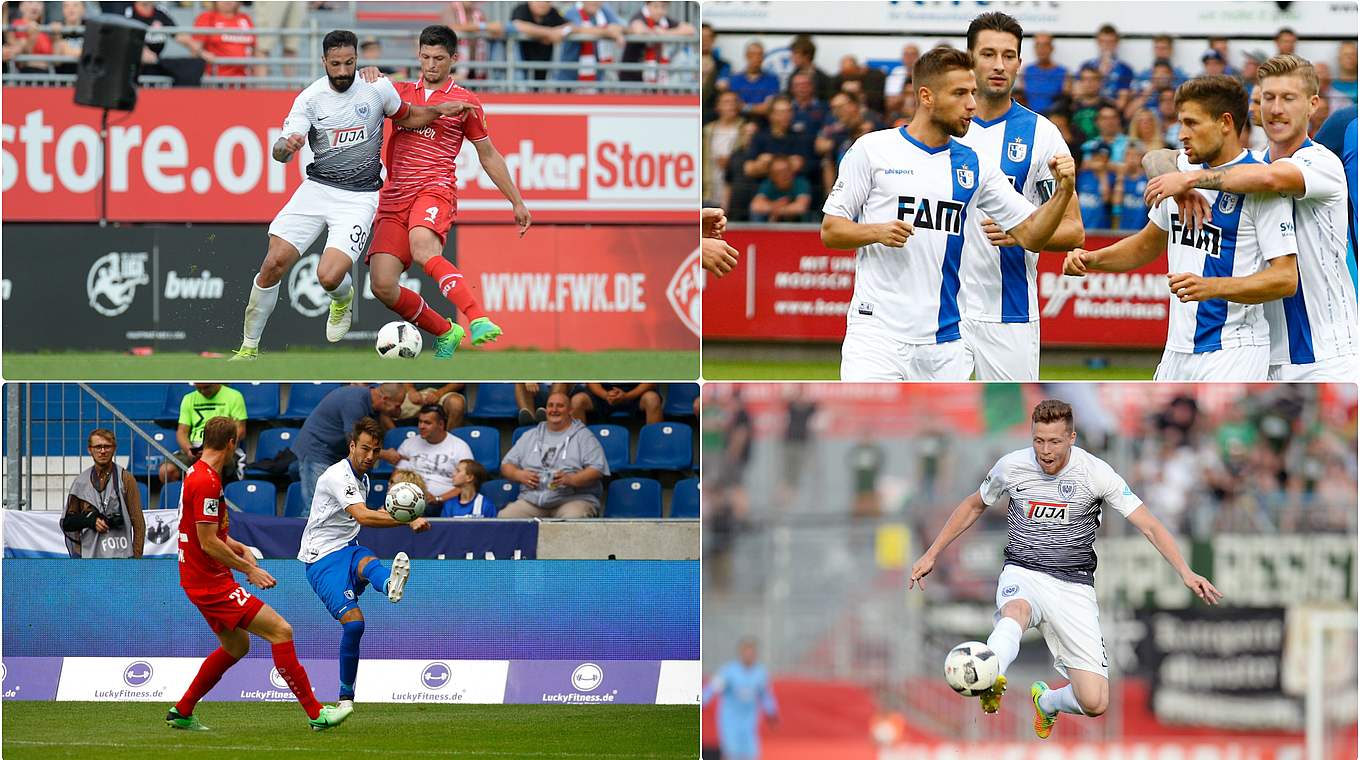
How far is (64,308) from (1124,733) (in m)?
11.5

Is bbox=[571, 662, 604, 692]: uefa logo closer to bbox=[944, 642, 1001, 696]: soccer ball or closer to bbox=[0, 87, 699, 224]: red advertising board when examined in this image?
bbox=[944, 642, 1001, 696]: soccer ball

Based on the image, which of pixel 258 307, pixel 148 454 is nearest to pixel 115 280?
pixel 148 454

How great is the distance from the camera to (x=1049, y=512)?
662 centimetres

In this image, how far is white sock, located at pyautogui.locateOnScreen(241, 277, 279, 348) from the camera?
24.6ft

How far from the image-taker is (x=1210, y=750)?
15523 millimetres

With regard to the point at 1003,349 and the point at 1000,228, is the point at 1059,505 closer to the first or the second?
the point at 1003,349

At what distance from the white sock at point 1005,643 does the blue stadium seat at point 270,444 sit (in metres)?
5.02

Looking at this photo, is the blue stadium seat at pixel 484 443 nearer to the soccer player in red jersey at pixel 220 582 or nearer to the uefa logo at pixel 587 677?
the uefa logo at pixel 587 677

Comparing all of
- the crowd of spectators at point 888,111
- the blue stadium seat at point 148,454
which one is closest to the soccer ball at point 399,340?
the blue stadium seat at point 148,454

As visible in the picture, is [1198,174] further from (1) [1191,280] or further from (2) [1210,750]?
(2) [1210,750]

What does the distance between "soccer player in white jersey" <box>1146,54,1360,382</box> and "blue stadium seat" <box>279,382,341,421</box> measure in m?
5.56

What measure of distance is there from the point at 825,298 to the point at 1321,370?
23.6ft

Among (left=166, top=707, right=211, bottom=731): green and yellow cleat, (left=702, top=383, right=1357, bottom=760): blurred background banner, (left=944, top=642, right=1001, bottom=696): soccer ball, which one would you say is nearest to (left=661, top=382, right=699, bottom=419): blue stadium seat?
(left=166, top=707, right=211, bottom=731): green and yellow cleat

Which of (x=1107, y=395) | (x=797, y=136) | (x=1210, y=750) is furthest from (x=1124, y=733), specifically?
(x=797, y=136)
